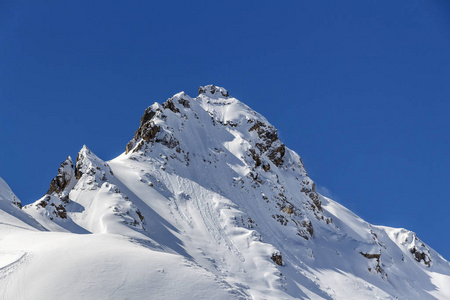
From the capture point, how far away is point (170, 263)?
24594 millimetres

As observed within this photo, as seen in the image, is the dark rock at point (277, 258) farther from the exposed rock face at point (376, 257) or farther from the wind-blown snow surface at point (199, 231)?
the exposed rock face at point (376, 257)

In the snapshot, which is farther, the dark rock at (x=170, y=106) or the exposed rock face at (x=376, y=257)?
the dark rock at (x=170, y=106)

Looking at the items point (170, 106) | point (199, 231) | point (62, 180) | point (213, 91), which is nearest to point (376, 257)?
point (199, 231)

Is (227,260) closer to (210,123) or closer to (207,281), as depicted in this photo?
(207,281)

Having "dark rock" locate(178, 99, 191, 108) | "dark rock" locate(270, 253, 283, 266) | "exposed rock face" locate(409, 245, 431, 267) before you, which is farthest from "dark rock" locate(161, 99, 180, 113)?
"exposed rock face" locate(409, 245, 431, 267)

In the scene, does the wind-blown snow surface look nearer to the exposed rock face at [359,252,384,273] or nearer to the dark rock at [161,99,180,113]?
the dark rock at [161,99,180,113]

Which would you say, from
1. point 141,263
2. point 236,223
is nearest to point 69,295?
point 141,263

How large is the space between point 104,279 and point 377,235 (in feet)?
255

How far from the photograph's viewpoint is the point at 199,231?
176 feet

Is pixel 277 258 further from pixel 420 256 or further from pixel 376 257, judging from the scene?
pixel 420 256

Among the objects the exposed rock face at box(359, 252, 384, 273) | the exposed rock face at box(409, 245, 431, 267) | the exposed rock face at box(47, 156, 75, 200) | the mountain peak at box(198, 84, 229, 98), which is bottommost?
the exposed rock face at box(47, 156, 75, 200)

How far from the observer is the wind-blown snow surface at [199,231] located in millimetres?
23336

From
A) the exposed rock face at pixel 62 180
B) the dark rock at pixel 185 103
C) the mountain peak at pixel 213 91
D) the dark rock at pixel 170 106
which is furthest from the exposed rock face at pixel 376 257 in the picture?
the mountain peak at pixel 213 91

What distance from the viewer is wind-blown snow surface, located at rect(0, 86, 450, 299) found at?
76.6ft
